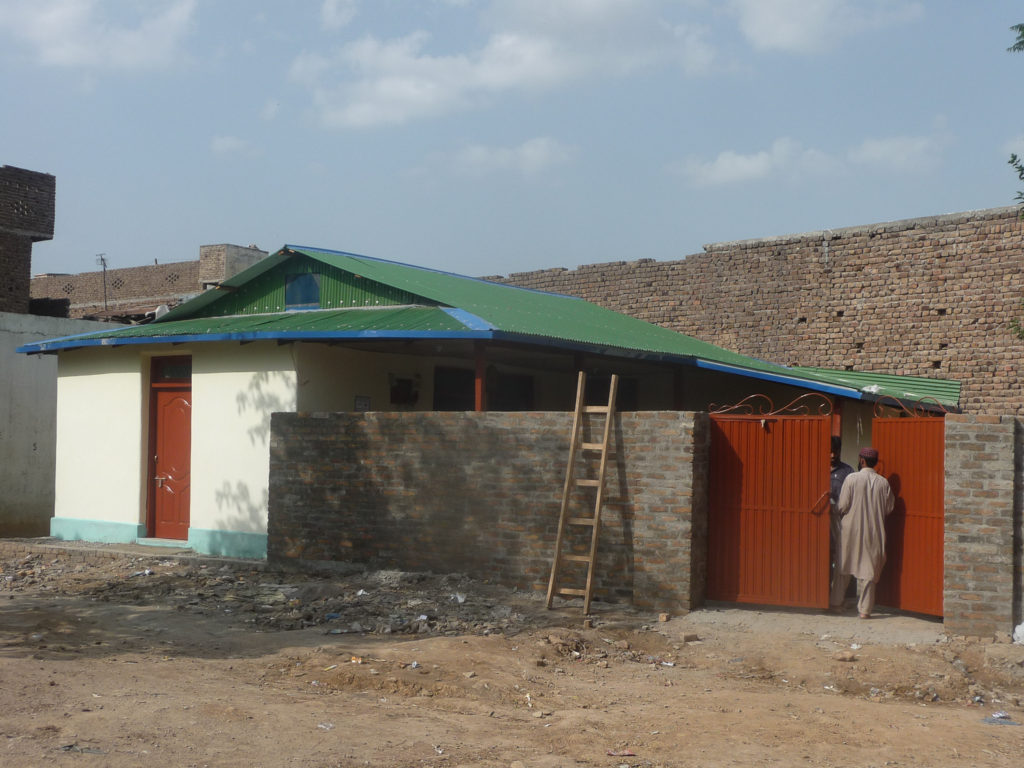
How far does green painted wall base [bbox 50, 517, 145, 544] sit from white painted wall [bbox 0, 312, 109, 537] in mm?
4152

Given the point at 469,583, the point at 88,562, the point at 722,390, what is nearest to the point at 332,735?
the point at 469,583

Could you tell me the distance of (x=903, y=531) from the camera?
30.0ft

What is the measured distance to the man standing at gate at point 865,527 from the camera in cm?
906

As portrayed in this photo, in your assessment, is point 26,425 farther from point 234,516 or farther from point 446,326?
point 446,326

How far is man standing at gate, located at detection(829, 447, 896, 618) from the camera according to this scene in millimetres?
9062

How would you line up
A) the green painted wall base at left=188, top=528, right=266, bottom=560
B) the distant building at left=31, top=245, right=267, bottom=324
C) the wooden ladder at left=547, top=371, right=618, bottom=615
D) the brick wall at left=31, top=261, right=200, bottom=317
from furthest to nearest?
the brick wall at left=31, top=261, right=200, bottom=317, the distant building at left=31, top=245, right=267, bottom=324, the green painted wall base at left=188, top=528, right=266, bottom=560, the wooden ladder at left=547, top=371, right=618, bottom=615

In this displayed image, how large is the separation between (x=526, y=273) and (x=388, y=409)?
27.0ft

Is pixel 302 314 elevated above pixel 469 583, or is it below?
above

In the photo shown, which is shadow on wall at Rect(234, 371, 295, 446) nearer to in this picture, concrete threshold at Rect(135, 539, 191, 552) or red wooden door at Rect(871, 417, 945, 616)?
concrete threshold at Rect(135, 539, 191, 552)

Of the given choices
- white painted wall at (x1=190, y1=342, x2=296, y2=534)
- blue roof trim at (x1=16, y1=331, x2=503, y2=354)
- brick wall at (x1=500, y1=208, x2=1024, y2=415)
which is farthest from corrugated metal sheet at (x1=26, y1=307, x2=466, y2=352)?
brick wall at (x1=500, y1=208, x2=1024, y2=415)

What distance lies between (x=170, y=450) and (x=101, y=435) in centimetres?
134

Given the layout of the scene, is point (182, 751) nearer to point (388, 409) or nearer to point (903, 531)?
point (903, 531)

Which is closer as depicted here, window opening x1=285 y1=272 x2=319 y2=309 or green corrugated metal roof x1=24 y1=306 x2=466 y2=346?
green corrugated metal roof x1=24 y1=306 x2=466 y2=346

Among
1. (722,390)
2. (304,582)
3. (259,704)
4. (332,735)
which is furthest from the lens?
(722,390)
